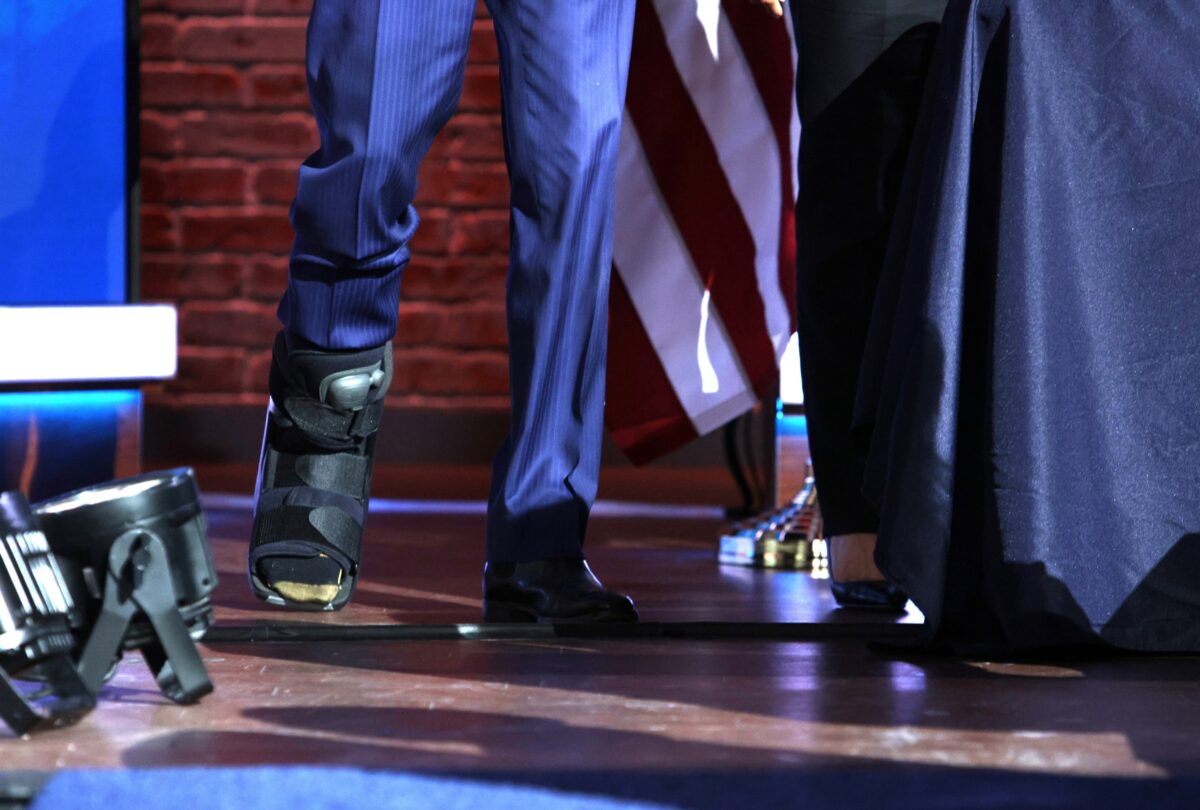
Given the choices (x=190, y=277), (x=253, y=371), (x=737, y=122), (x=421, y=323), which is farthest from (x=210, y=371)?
(x=737, y=122)

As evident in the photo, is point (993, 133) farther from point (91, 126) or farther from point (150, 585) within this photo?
point (91, 126)

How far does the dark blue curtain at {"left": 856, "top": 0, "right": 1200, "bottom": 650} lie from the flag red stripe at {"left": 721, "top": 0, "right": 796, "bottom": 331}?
0.96 meters

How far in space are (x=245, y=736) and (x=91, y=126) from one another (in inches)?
69.6

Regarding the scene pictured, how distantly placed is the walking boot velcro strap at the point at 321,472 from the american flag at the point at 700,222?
82cm

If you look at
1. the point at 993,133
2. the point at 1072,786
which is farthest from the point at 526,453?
the point at 1072,786

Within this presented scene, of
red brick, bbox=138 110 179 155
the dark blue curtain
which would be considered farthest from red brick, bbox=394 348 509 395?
Result: the dark blue curtain

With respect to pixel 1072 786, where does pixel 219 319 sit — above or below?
below

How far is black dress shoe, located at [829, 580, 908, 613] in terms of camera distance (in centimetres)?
140

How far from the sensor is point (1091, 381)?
42.4 inches

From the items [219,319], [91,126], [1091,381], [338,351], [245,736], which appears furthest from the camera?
[219,319]

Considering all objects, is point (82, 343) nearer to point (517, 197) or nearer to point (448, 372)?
point (448, 372)

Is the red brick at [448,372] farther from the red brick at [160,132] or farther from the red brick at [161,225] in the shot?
the red brick at [160,132]

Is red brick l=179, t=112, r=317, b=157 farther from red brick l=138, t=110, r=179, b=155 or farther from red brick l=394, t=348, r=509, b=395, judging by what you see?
red brick l=394, t=348, r=509, b=395

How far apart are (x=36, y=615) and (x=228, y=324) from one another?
2.26 meters
